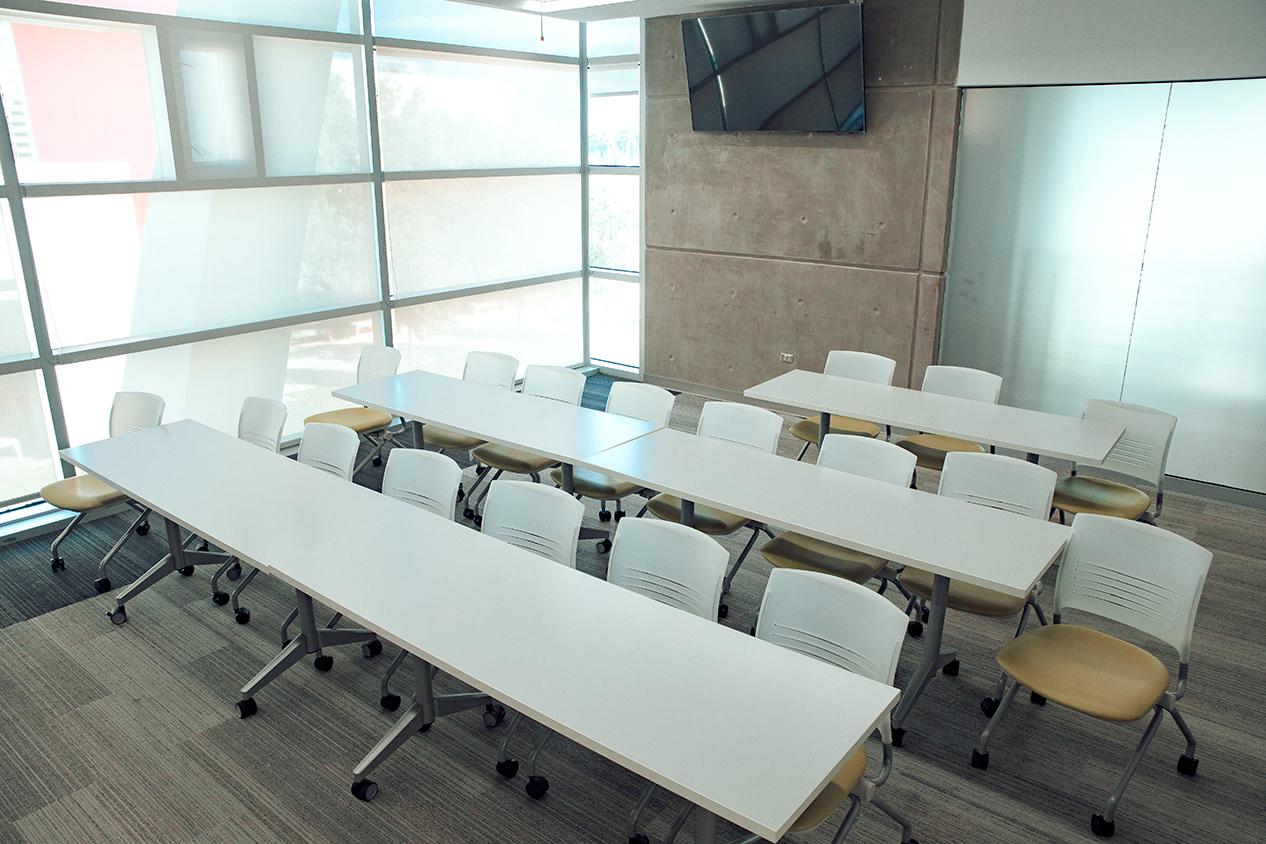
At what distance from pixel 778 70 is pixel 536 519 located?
4.79 metres

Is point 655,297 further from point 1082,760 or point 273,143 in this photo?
point 1082,760

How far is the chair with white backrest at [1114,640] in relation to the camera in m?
3.30

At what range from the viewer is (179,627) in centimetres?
472

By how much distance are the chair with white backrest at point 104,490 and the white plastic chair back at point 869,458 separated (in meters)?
3.96

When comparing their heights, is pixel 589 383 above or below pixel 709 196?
below

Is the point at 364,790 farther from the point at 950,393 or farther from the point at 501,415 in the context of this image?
the point at 950,393

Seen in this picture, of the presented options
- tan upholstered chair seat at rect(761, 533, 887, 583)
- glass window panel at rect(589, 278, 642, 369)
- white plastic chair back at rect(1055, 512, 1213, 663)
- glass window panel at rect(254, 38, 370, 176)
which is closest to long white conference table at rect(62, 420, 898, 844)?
tan upholstered chair seat at rect(761, 533, 887, 583)

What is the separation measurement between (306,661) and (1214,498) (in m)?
5.94

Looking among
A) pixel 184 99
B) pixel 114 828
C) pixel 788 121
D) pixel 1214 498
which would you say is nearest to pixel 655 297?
pixel 788 121

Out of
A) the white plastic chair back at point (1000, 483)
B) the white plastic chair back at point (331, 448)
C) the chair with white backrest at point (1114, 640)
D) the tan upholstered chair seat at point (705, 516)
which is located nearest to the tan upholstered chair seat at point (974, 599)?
the chair with white backrest at point (1114, 640)

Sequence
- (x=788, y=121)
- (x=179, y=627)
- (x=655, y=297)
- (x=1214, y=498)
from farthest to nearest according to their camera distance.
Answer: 1. (x=655, y=297)
2. (x=788, y=121)
3. (x=1214, y=498)
4. (x=179, y=627)

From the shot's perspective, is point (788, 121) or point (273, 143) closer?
point (273, 143)

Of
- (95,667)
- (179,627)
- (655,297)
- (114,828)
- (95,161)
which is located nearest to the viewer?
(114,828)

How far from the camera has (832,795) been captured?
2.74 metres
